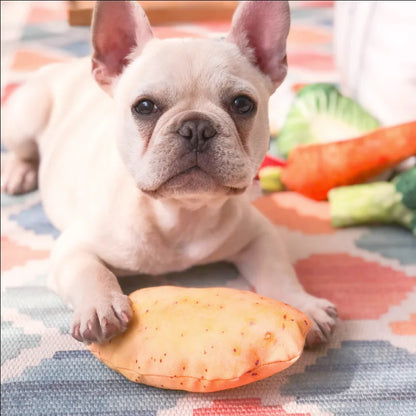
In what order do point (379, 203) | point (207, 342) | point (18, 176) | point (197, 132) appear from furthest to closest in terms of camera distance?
point (18, 176), point (379, 203), point (197, 132), point (207, 342)

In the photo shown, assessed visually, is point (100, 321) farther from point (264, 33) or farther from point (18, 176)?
point (18, 176)

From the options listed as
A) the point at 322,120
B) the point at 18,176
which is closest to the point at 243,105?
the point at 322,120

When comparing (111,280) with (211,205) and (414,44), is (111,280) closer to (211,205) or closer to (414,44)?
(211,205)

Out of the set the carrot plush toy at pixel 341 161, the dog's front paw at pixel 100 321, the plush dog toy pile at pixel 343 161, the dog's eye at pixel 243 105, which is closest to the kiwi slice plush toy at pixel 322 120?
the plush dog toy pile at pixel 343 161

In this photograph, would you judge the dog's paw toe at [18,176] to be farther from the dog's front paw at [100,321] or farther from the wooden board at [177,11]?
the dog's front paw at [100,321]

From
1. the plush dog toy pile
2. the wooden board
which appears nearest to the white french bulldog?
the wooden board

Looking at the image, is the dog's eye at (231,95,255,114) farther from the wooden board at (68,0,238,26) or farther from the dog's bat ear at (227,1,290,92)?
the wooden board at (68,0,238,26)
